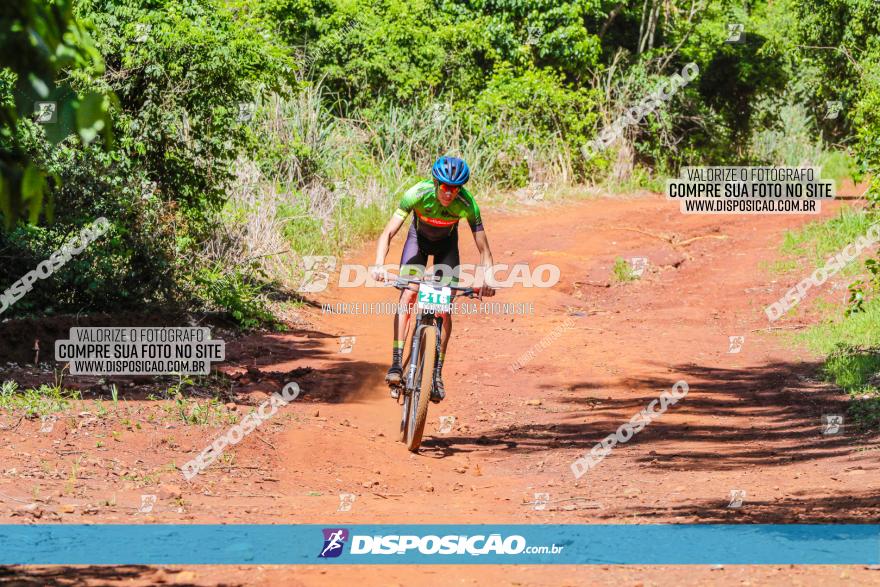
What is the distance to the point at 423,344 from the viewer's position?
27.9ft

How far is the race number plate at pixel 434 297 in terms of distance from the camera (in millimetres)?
8406

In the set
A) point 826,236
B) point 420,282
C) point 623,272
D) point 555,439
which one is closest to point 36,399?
point 420,282

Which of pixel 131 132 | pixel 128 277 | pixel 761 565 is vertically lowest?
pixel 761 565

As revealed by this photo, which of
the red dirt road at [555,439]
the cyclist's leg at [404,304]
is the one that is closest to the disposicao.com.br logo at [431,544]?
the red dirt road at [555,439]

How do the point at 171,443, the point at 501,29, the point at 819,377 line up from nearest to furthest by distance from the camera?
the point at 171,443, the point at 819,377, the point at 501,29

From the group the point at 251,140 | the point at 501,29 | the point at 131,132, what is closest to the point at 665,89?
the point at 501,29

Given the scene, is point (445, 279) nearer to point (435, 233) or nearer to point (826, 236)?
point (435, 233)

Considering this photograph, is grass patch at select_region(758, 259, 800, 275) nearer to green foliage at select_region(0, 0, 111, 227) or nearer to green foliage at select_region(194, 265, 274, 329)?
green foliage at select_region(194, 265, 274, 329)

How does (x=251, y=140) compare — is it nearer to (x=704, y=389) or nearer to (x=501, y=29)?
(x=704, y=389)

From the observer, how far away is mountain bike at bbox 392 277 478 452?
8.41m

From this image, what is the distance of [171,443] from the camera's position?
802 cm

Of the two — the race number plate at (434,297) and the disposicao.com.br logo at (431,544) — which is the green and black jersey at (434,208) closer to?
the race number plate at (434,297)

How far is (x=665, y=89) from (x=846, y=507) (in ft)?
71.1

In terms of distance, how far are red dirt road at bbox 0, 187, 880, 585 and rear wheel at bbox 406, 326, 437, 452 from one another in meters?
0.23
